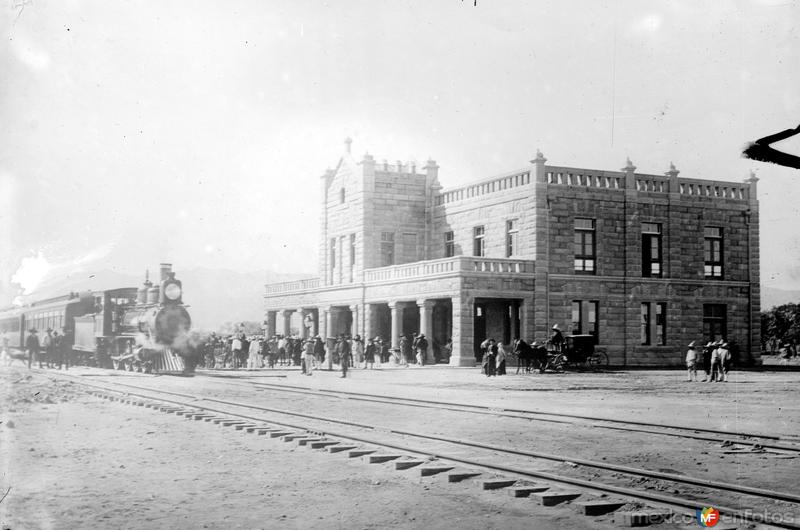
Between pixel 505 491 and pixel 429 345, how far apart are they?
88.8 feet

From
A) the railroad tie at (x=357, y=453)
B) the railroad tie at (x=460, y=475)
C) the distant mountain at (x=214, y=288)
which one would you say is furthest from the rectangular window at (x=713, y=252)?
the railroad tie at (x=460, y=475)

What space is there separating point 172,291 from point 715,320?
22.8m

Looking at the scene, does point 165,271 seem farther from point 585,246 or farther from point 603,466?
point 603,466

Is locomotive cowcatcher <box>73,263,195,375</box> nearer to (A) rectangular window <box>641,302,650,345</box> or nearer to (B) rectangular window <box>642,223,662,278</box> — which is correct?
(A) rectangular window <box>641,302,650,345</box>

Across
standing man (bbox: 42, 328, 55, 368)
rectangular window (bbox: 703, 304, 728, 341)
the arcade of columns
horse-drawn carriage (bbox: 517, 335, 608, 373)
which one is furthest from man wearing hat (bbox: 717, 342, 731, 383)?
standing man (bbox: 42, 328, 55, 368)

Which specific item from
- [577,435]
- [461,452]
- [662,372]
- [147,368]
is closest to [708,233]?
Answer: [662,372]

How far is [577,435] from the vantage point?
12.4 meters

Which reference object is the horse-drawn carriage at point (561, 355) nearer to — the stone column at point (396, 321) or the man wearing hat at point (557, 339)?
the man wearing hat at point (557, 339)

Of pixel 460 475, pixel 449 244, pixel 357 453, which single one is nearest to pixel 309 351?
pixel 449 244

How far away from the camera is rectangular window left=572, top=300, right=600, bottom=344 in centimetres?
3481

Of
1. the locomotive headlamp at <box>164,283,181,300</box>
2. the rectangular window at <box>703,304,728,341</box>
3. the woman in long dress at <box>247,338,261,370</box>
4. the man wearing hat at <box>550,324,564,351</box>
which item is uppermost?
the locomotive headlamp at <box>164,283,181,300</box>

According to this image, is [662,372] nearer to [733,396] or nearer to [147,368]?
[733,396]

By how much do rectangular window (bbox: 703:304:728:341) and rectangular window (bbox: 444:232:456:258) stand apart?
457 inches

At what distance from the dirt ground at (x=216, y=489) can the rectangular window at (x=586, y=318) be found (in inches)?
964
